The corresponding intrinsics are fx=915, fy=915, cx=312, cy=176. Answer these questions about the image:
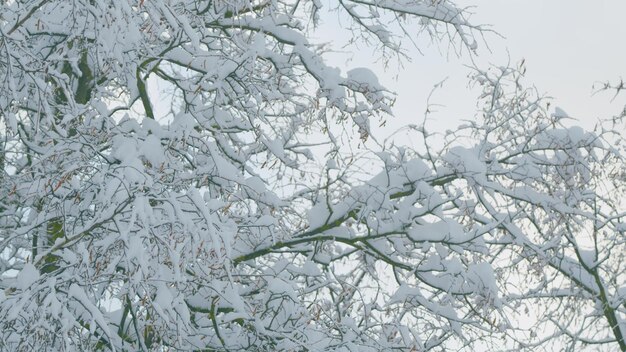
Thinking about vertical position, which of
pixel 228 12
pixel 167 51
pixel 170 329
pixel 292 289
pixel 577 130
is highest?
pixel 228 12

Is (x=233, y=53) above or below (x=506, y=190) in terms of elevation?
above

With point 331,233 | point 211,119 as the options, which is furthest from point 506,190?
point 211,119

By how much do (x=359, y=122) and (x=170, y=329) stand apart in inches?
93.2

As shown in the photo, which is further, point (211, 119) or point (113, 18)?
point (211, 119)

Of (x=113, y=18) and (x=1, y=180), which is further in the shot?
(x=1, y=180)

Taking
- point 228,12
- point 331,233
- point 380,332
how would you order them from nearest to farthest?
point 380,332
point 331,233
point 228,12

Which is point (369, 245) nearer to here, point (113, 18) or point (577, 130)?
point (577, 130)

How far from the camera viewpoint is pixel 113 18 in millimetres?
4672

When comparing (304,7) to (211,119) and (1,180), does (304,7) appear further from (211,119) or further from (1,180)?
(1,180)

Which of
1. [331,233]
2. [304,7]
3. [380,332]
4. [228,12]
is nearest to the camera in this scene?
[380,332]

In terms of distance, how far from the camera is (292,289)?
583 centimetres

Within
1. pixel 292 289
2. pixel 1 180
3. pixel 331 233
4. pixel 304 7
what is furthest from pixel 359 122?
pixel 1 180

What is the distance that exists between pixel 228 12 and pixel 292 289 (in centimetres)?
280

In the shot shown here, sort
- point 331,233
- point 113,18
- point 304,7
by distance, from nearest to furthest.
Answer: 1. point 113,18
2. point 331,233
3. point 304,7
